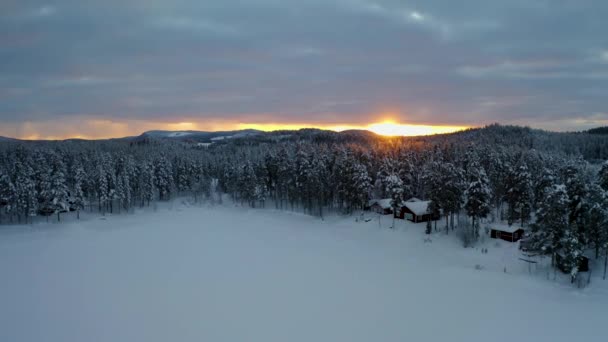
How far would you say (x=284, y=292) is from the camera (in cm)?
2408

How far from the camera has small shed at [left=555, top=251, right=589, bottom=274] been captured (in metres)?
26.6

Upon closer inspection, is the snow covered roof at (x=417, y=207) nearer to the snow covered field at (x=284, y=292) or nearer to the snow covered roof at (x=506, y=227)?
the snow covered field at (x=284, y=292)

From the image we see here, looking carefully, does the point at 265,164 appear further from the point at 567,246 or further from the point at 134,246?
the point at 567,246

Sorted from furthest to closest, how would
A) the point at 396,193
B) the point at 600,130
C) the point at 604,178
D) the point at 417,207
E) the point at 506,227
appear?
the point at 600,130, the point at 417,207, the point at 396,193, the point at 506,227, the point at 604,178

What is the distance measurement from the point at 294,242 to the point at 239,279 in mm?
13172

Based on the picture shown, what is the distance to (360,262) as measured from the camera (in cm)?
3169

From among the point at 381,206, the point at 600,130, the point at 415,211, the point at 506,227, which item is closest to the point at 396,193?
the point at 415,211

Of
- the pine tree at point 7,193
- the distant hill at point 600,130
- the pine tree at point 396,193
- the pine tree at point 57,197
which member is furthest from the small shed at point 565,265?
the distant hill at point 600,130

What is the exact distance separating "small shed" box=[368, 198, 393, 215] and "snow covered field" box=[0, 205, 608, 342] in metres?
10.7

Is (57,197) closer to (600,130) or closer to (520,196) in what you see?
(520,196)

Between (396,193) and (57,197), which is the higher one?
(396,193)

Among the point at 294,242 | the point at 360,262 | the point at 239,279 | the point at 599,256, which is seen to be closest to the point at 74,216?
the point at 294,242

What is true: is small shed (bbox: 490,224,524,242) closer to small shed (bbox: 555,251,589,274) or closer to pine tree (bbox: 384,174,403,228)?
small shed (bbox: 555,251,589,274)

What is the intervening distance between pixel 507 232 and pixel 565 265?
9.05m
